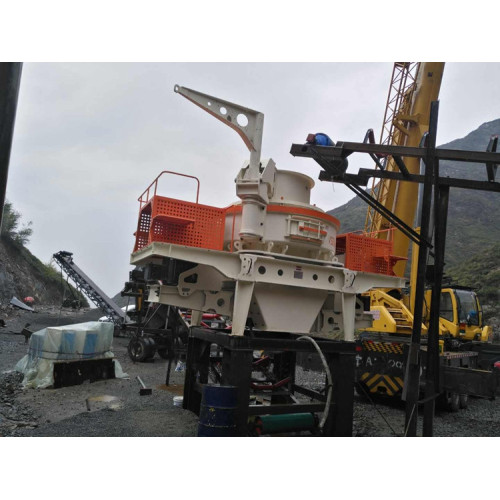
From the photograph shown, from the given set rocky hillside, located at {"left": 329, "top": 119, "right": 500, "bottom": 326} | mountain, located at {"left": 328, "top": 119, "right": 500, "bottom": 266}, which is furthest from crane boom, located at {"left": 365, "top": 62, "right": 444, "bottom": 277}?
mountain, located at {"left": 328, "top": 119, "right": 500, "bottom": 266}

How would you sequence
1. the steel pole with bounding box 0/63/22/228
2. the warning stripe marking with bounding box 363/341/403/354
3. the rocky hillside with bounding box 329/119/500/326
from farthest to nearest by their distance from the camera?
the rocky hillside with bounding box 329/119/500/326
the warning stripe marking with bounding box 363/341/403/354
the steel pole with bounding box 0/63/22/228

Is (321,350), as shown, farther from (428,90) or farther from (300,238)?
(428,90)

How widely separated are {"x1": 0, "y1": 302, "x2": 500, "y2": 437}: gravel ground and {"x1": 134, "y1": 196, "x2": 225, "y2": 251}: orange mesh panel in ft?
9.49

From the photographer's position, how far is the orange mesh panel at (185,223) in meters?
5.59

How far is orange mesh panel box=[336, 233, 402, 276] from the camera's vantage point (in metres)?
6.96

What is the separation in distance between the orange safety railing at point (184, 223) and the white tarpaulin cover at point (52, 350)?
5444 mm

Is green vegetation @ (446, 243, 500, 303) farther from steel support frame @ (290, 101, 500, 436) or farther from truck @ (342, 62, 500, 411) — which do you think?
steel support frame @ (290, 101, 500, 436)

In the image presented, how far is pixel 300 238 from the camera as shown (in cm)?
608

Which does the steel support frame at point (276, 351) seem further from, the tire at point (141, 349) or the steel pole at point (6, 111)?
the tire at point (141, 349)

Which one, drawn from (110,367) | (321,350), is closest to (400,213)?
(321,350)

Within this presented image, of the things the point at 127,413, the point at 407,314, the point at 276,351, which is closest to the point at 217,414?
the point at 276,351

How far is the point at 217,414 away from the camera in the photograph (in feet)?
16.5

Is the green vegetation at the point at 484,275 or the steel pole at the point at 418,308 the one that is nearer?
the steel pole at the point at 418,308

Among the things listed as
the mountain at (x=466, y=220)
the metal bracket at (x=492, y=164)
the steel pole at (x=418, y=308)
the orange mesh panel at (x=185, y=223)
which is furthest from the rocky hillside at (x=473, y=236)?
the orange mesh panel at (x=185, y=223)
